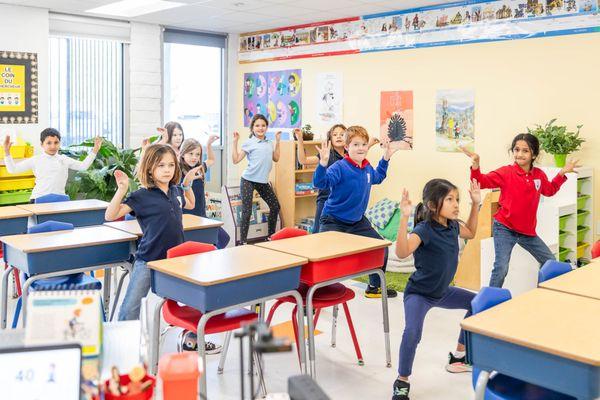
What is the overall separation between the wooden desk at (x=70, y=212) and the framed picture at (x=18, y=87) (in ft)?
7.37

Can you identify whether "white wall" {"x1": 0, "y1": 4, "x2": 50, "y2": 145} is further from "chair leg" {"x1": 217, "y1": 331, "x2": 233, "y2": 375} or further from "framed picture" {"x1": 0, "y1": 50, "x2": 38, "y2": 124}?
"chair leg" {"x1": 217, "y1": 331, "x2": 233, "y2": 375}

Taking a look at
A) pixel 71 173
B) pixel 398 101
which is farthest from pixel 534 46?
pixel 71 173

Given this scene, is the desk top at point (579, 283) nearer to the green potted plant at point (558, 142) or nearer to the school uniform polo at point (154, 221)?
A: the school uniform polo at point (154, 221)

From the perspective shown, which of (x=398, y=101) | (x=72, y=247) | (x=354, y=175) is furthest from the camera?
(x=398, y=101)

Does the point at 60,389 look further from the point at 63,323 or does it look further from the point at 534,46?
the point at 534,46

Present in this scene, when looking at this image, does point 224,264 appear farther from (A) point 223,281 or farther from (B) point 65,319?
(B) point 65,319

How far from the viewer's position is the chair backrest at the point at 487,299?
2514 mm

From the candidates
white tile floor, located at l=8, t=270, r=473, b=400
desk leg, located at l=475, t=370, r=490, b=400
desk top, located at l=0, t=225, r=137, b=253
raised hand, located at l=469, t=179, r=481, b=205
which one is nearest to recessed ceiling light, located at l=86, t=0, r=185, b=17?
desk top, located at l=0, t=225, r=137, b=253

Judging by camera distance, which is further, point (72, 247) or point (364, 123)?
point (364, 123)

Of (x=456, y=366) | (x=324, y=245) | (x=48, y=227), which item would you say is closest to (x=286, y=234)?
(x=324, y=245)

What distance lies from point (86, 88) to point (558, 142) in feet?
17.7

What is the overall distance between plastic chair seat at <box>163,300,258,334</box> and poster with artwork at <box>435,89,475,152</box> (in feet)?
12.7

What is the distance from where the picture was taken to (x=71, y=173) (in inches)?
280

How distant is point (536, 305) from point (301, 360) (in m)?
1.19
